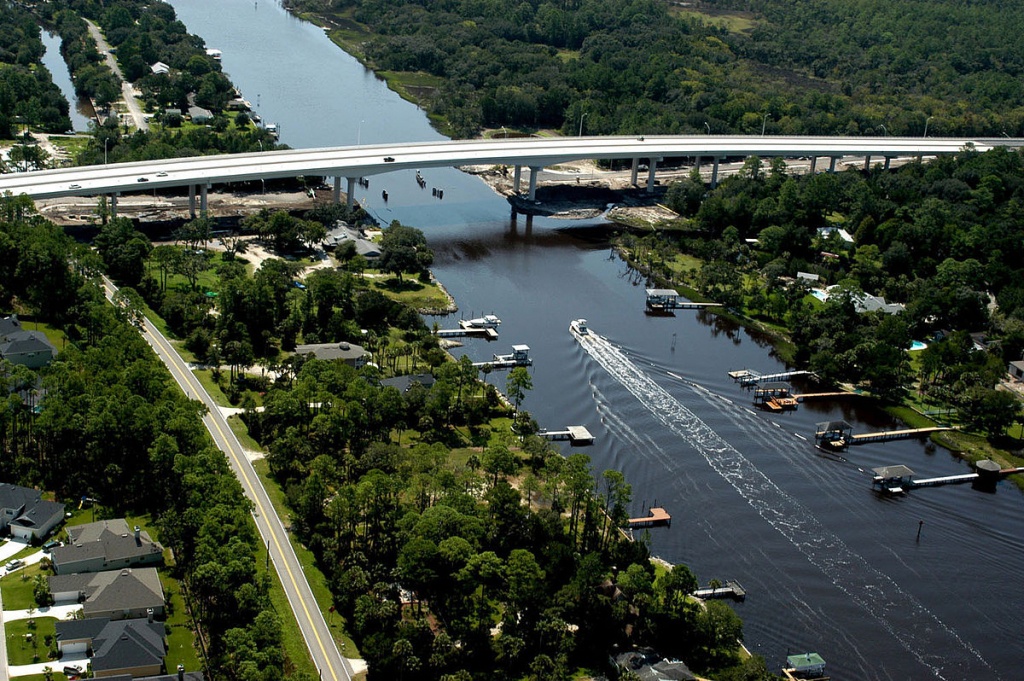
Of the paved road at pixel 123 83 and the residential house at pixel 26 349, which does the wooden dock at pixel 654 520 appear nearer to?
the residential house at pixel 26 349

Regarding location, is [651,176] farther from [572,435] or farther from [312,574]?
[312,574]

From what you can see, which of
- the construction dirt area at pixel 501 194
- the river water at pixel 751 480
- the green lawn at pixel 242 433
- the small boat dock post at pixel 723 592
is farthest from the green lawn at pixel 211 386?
the small boat dock post at pixel 723 592

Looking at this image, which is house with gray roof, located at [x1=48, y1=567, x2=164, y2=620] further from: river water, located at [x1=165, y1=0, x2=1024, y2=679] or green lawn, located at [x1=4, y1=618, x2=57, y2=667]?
river water, located at [x1=165, y1=0, x2=1024, y2=679]

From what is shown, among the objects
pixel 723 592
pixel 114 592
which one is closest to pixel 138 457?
pixel 114 592

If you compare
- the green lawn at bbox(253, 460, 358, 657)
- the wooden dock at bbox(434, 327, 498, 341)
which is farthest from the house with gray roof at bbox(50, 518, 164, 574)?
the wooden dock at bbox(434, 327, 498, 341)

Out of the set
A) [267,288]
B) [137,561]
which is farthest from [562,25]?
[137,561]

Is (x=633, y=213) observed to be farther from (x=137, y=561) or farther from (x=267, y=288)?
(x=137, y=561)
